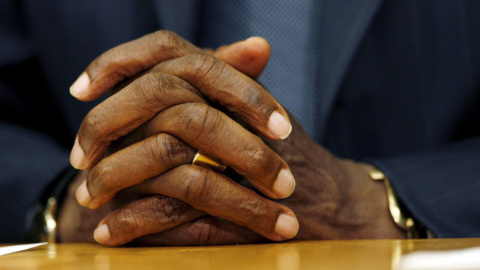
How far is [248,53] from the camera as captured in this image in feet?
1.89

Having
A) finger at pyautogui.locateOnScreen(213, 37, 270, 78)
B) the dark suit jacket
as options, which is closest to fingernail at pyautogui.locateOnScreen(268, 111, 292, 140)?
finger at pyautogui.locateOnScreen(213, 37, 270, 78)

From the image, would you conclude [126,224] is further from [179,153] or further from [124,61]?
[124,61]

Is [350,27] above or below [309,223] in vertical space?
above

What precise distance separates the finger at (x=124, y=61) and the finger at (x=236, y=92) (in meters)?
0.04

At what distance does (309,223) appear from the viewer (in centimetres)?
57

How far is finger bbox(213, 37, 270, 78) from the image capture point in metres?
0.57

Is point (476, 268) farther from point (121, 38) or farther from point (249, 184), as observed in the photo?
point (121, 38)

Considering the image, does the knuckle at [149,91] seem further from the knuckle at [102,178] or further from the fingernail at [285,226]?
the fingernail at [285,226]

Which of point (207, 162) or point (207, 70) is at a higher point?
point (207, 70)

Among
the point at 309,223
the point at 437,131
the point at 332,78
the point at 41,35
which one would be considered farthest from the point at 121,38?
the point at 437,131

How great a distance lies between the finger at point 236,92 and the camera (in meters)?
0.50

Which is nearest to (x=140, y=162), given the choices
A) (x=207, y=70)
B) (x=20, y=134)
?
(x=207, y=70)

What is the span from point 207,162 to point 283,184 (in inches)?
3.5

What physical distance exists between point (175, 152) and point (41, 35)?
574 millimetres
